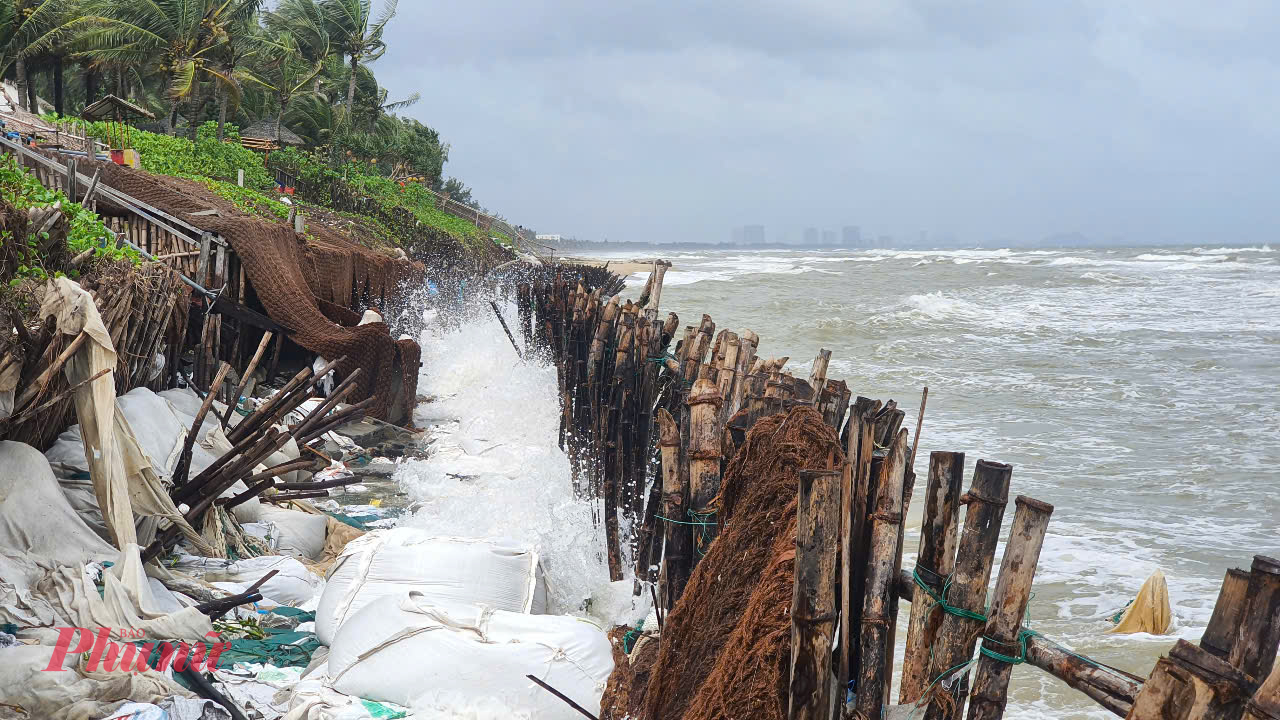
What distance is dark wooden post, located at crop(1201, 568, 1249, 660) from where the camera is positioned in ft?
5.79

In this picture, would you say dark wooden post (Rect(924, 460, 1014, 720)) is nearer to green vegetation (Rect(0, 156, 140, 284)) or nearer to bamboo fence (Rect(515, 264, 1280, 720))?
bamboo fence (Rect(515, 264, 1280, 720))

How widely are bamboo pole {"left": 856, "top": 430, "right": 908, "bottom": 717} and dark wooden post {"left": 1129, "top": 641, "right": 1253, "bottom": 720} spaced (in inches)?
29.3

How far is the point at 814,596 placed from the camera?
2412mm

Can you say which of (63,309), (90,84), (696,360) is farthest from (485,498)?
(90,84)

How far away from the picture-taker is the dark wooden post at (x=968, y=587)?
2297 millimetres

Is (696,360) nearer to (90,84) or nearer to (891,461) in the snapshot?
(891,461)

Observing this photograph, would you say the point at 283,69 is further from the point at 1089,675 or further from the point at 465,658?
the point at 1089,675

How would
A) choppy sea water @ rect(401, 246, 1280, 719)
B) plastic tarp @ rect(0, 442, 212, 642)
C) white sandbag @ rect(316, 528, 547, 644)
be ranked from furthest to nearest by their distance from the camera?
choppy sea water @ rect(401, 246, 1280, 719) → white sandbag @ rect(316, 528, 547, 644) → plastic tarp @ rect(0, 442, 212, 642)

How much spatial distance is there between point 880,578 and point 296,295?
827 cm

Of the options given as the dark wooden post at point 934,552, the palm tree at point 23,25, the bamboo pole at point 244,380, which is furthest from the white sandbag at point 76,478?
the palm tree at point 23,25

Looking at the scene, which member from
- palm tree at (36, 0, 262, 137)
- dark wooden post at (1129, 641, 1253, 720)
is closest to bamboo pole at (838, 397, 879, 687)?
dark wooden post at (1129, 641, 1253, 720)

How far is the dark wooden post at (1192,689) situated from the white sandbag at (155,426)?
4999mm

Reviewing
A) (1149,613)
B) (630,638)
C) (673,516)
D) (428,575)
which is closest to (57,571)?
(428,575)

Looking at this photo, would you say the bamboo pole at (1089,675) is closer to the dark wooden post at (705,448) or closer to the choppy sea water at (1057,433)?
the dark wooden post at (705,448)
